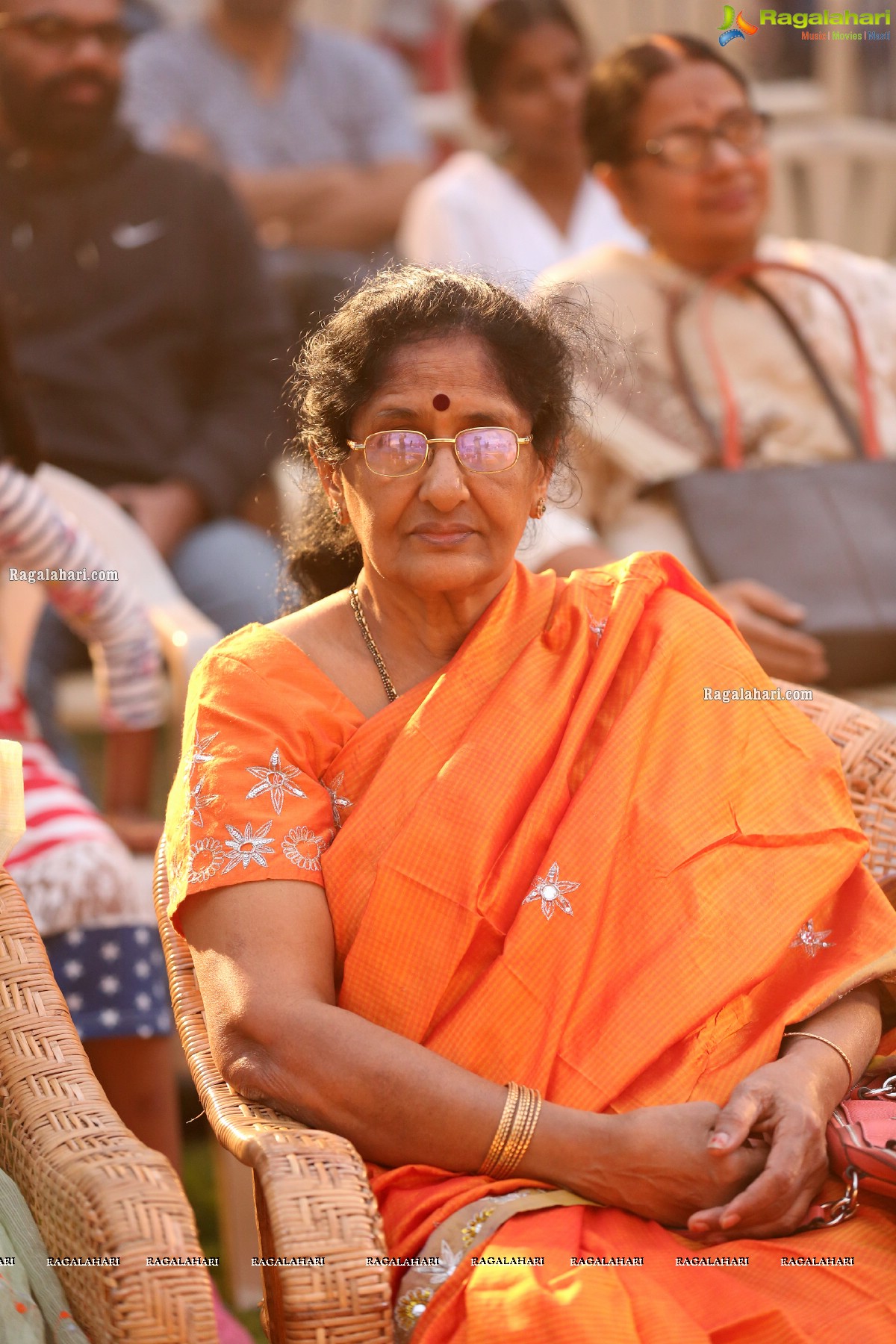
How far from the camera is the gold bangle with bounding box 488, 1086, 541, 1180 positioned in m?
2.02

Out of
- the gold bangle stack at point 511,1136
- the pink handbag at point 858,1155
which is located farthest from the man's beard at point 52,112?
the pink handbag at point 858,1155

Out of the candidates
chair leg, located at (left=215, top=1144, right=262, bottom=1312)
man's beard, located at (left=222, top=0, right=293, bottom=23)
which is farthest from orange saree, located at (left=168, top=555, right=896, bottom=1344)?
man's beard, located at (left=222, top=0, right=293, bottom=23)

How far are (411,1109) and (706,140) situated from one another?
9.45 feet

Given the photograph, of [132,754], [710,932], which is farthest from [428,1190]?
[132,754]

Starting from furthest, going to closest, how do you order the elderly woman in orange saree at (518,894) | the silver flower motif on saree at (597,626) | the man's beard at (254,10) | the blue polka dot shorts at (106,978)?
1. the man's beard at (254,10)
2. the blue polka dot shorts at (106,978)
3. the silver flower motif on saree at (597,626)
4. the elderly woman in orange saree at (518,894)

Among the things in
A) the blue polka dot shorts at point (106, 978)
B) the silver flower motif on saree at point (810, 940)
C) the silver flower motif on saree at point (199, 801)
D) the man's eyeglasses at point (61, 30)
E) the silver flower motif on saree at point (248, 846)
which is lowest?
the blue polka dot shorts at point (106, 978)

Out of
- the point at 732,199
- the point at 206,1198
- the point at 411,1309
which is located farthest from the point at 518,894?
the point at 732,199

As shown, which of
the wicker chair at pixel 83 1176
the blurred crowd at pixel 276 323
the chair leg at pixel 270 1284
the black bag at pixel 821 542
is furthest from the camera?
the black bag at pixel 821 542

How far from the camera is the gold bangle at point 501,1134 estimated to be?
6.61ft

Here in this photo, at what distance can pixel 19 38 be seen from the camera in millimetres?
4566

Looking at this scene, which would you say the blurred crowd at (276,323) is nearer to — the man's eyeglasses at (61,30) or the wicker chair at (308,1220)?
the man's eyeglasses at (61,30)

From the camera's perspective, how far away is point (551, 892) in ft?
7.14

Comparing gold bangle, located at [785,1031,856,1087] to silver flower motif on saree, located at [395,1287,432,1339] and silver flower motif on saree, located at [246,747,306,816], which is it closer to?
silver flower motif on saree, located at [395,1287,432,1339]

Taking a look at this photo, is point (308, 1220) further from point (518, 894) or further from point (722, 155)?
point (722, 155)
